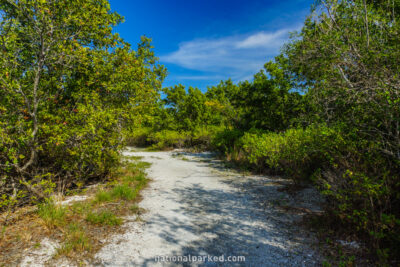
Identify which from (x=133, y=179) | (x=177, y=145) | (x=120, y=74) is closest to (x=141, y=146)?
(x=177, y=145)

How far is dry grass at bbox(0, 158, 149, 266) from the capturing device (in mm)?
3008

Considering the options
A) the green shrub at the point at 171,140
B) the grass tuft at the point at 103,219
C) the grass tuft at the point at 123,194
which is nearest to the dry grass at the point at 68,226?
the grass tuft at the point at 103,219

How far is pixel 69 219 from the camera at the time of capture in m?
3.95

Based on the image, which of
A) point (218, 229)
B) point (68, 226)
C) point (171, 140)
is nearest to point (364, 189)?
point (218, 229)

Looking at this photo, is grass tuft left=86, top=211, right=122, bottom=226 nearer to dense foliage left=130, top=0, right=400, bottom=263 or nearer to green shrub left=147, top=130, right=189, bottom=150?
dense foliage left=130, top=0, right=400, bottom=263

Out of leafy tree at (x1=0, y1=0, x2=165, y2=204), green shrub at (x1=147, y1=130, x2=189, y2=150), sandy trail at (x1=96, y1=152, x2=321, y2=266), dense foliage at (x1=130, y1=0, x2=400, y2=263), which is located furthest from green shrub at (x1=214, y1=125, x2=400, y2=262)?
green shrub at (x1=147, y1=130, x2=189, y2=150)

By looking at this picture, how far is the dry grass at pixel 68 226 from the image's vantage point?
118 inches

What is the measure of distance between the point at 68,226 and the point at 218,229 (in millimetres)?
3002

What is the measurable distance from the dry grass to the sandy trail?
1.06 ft

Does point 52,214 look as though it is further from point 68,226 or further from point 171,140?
point 171,140

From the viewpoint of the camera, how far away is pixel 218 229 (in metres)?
3.84

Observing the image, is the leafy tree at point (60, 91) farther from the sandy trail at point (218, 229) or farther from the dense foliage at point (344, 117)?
the dense foliage at point (344, 117)

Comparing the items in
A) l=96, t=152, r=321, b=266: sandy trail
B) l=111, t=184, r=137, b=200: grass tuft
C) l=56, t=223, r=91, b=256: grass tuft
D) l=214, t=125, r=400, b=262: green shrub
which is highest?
l=214, t=125, r=400, b=262: green shrub

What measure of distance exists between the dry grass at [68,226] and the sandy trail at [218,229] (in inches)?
12.7
